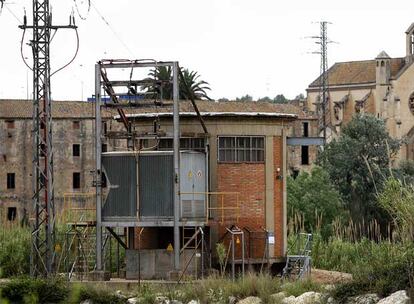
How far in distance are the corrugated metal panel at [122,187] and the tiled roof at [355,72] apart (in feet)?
242

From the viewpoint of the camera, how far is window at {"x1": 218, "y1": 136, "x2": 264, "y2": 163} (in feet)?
113

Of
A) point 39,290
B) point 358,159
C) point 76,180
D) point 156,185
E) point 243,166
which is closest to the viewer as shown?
point 39,290

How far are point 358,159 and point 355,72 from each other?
4051 centimetres

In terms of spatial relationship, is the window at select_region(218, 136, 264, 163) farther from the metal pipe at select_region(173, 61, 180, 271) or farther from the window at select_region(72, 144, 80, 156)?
the window at select_region(72, 144, 80, 156)

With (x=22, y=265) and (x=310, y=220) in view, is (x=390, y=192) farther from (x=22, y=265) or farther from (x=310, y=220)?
(x=310, y=220)

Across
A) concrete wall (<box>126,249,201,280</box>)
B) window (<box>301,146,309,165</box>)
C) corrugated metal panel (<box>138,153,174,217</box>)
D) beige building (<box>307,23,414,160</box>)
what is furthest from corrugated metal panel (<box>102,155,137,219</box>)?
beige building (<box>307,23,414,160</box>)

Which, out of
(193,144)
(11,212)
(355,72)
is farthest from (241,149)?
(355,72)

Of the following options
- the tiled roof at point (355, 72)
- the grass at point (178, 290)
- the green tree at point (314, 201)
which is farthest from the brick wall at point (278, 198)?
the tiled roof at point (355, 72)

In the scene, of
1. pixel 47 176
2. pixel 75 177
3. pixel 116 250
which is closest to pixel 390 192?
pixel 47 176

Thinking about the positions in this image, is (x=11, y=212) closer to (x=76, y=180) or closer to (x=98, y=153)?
(x=76, y=180)

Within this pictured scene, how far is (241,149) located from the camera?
114ft

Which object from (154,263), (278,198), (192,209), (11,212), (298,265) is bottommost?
(298,265)

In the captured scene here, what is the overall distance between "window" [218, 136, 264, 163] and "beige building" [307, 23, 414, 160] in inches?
2473

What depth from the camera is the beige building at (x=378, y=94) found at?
101312 mm
